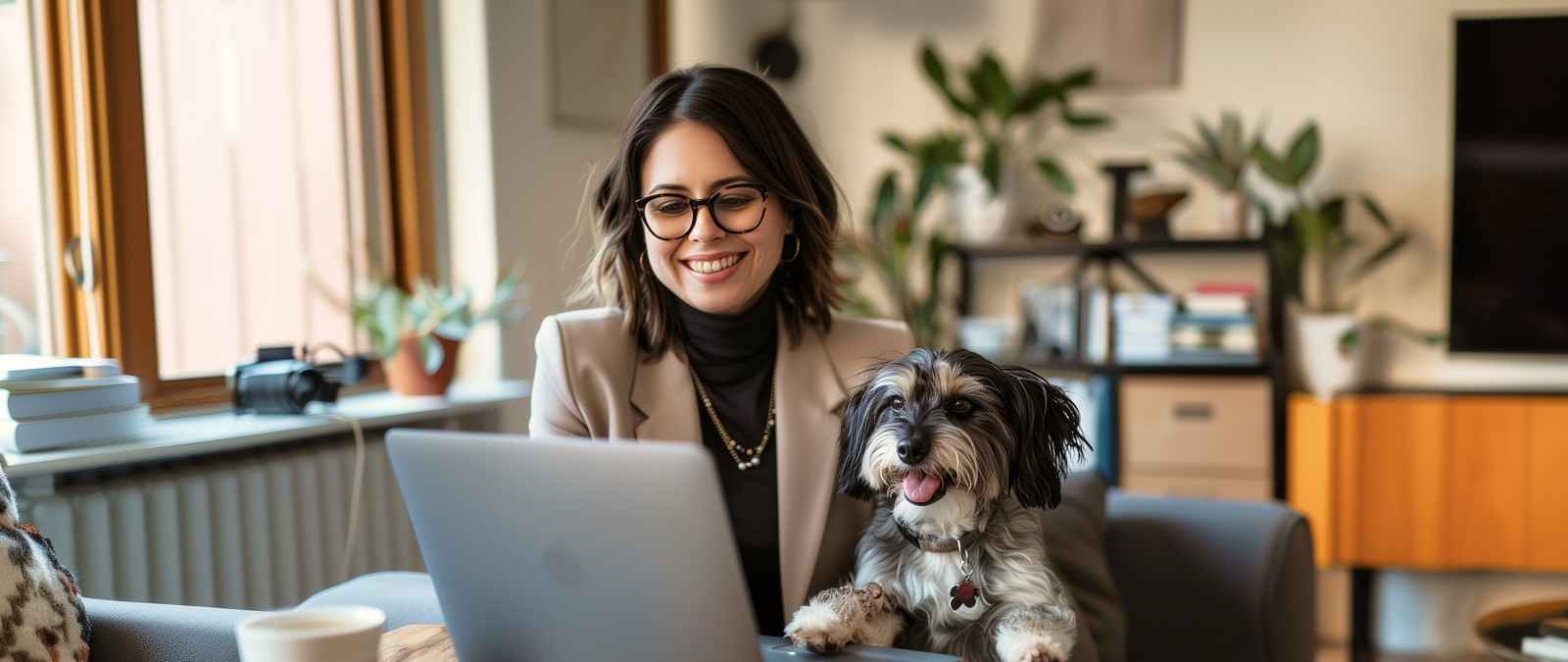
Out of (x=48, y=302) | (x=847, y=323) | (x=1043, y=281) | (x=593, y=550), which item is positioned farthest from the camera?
(x=1043, y=281)

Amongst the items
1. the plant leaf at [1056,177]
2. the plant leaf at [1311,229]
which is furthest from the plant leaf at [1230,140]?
the plant leaf at [1056,177]

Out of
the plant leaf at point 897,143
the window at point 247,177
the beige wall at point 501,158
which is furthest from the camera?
the plant leaf at point 897,143

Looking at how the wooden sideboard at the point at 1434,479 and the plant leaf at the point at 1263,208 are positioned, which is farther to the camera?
the plant leaf at the point at 1263,208

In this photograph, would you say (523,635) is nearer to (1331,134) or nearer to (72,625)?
(72,625)

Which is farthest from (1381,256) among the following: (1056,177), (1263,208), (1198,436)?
(1056,177)

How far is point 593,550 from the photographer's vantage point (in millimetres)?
916

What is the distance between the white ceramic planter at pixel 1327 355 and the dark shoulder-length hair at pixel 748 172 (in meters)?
2.49

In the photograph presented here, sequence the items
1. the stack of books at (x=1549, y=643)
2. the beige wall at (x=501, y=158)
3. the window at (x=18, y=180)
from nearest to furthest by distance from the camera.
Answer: the stack of books at (x=1549, y=643) → the window at (x=18, y=180) → the beige wall at (x=501, y=158)

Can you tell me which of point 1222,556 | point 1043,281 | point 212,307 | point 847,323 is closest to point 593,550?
point 847,323

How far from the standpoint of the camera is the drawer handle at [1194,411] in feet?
12.1

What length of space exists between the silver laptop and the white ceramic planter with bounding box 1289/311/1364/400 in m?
3.22

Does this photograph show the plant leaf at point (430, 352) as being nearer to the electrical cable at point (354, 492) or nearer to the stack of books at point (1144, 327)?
the electrical cable at point (354, 492)

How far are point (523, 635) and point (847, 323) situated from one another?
0.82m

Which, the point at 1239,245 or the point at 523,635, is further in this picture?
the point at 1239,245
